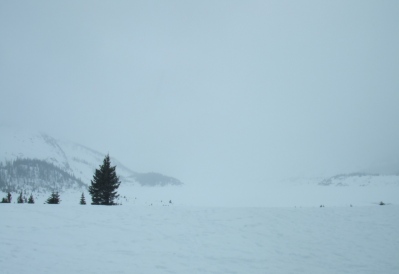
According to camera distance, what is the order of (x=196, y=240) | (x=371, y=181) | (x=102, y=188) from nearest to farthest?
1. (x=196, y=240)
2. (x=102, y=188)
3. (x=371, y=181)

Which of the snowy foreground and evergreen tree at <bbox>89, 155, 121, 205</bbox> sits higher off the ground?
evergreen tree at <bbox>89, 155, 121, 205</bbox>

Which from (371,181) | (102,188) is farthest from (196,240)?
Answer: (371,181)

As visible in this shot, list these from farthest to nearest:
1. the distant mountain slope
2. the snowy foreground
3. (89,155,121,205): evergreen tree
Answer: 1. the distant mountain slope
2. (89,155,121,205): evergreen tree
3. the snowy foreground

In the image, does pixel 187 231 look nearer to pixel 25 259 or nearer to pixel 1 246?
pixel 25 259

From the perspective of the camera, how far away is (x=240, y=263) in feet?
33.8

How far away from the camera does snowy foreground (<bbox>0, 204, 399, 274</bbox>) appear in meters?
9.60

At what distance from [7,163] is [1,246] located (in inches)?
9449

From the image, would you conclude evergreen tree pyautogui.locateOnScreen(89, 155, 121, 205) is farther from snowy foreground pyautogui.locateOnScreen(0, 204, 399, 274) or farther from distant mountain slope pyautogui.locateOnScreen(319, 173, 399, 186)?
distant mountain slope pyautogui.locateOnScreen(319, 173, 399, 186)

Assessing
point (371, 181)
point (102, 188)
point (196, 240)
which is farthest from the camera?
point (371, 181)

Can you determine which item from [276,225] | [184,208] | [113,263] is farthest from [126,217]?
[276,225]

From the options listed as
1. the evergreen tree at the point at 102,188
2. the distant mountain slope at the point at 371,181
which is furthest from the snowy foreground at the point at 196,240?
the distant mountain slope at the point at 371,181

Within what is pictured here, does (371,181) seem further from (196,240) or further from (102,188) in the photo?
(196,240)

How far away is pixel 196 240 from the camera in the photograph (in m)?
12.2

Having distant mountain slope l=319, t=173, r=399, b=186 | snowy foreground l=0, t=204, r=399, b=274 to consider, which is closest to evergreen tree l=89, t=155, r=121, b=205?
snowy foreground l=0, t=204, r=399, b=274
